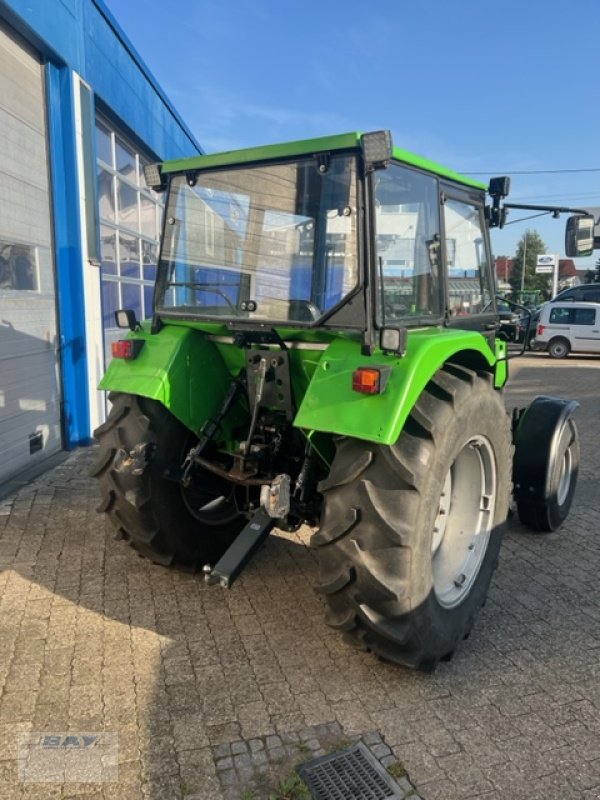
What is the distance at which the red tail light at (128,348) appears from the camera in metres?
3.36

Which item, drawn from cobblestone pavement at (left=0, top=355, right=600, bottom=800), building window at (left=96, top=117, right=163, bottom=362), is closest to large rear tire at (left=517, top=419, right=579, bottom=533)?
cobblestone pavement at (left=0, top=355, right=600, bottom=800)

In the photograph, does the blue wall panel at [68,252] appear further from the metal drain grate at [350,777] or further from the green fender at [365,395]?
the metal drain grate at [350,777]

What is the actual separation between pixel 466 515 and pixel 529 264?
64985 millimetres

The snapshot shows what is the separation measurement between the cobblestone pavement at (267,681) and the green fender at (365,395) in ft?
3.81

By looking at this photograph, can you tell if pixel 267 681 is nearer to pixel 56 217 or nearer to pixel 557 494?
pixel 557 494

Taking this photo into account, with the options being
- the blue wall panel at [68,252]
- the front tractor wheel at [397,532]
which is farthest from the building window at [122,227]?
the front tractor wheel at [397,532]

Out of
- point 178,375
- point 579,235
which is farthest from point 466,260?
point 178,375

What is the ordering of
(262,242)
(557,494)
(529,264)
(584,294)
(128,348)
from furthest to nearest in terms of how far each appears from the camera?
(529,264)
(584,294)
(557,494)
(128,348)
(262,242)

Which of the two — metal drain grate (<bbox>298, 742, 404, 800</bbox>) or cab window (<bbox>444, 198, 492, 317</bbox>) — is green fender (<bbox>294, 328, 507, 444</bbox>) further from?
metal drain grate (<bbox>298, 742, 404, 800</bbox>)

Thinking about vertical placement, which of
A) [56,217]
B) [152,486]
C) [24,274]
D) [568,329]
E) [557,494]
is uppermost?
[56,217]

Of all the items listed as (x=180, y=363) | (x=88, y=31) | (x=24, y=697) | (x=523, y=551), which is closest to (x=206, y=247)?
(x=180, y=363)

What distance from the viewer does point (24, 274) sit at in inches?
226

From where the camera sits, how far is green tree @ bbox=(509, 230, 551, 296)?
197 ft

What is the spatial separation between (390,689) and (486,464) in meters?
1.25
